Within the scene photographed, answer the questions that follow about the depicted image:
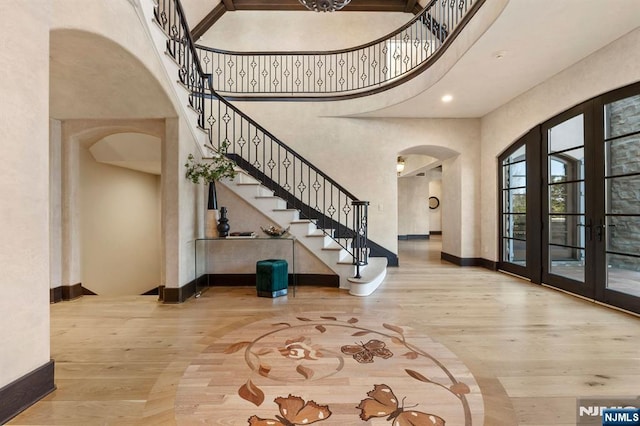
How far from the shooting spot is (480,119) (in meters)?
6.45

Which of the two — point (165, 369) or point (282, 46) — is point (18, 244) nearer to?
point (165, 369)

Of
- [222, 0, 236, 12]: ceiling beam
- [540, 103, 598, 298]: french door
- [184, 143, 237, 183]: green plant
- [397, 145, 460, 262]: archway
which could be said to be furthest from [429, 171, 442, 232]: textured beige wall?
[184, 143, 237, 183]: green plant

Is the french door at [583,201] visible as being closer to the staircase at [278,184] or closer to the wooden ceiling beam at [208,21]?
the staircase at [278,184]

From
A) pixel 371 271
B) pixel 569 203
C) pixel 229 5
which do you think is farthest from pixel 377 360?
pixel 229 5

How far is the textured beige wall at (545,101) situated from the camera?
138 inches

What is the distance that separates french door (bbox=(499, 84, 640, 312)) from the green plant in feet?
16.6

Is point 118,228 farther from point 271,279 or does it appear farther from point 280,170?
point 271,279

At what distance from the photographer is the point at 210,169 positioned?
461cm

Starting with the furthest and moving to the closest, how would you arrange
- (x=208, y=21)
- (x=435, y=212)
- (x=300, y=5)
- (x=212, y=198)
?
(x=435, y=212) → (x=300, y=5) → (x=208, y=21) → (x=212, y=198)

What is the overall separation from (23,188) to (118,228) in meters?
4.81

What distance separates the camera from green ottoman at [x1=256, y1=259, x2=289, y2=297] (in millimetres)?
4160

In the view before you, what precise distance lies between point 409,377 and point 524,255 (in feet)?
14.6

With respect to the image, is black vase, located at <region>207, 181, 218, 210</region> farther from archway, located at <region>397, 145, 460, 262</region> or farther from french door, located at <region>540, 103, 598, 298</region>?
french door, located at <region>540, 103, 598, 298</region>

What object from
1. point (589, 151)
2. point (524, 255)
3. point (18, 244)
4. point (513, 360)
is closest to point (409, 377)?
point (513, 360)
